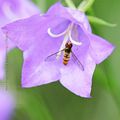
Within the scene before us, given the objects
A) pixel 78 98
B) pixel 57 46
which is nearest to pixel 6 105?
pixel 57 46

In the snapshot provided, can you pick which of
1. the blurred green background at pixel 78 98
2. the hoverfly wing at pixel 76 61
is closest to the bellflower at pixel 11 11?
the blurred green background at pixel 78 98

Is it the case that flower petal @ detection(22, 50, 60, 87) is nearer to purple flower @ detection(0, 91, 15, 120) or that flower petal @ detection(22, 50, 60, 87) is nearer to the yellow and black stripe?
the yellow and black stripe

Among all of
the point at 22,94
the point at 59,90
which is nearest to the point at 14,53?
the point at 22,94

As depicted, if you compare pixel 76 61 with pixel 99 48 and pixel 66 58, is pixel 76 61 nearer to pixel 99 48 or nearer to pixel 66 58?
pixel 66 58

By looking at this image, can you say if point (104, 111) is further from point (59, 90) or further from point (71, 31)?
point (71, 31)

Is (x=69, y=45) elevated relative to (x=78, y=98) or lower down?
elevated

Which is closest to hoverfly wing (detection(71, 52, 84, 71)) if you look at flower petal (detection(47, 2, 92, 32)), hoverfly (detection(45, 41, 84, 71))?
hoverfly (detection(45, 41, 84, 71))
